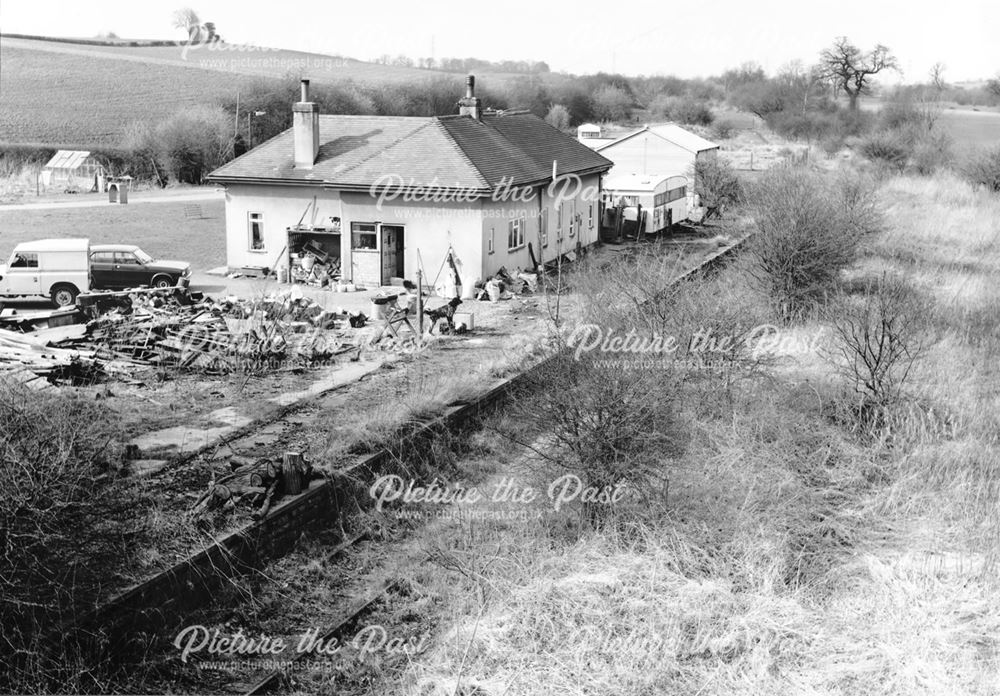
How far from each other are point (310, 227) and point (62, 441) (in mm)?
20791

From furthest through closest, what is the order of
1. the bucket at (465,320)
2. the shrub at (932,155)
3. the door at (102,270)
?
1. the shrub at (932,155)
2. the door at (102,270)
3. the bucket at (465,320)

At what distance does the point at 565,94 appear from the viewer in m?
103

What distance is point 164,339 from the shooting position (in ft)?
65.3

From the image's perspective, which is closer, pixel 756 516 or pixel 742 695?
pixel 742 695

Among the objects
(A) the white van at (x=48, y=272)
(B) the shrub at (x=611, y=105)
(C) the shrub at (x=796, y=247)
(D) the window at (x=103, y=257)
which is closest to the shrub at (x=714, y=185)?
(C) the shrub at (x=796, y=247)

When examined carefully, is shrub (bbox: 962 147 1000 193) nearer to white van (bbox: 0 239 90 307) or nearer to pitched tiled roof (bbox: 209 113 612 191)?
pitched tiled roof (bbox: 209 113 612 191)

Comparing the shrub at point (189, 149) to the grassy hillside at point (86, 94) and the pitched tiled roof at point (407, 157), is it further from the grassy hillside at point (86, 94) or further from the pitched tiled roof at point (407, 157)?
the pitched tiled roof at point (407, 157)

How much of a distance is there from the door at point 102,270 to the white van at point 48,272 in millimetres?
1186

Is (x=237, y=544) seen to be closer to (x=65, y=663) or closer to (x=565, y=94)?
(x=65, y=663)

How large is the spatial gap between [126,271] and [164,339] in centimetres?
759

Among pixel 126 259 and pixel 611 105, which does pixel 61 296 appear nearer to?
pixel 126 259

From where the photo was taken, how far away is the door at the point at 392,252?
28.5 meters

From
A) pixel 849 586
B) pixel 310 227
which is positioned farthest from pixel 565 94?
pixel 849 586

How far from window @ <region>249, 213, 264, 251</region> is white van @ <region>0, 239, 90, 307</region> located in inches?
228
